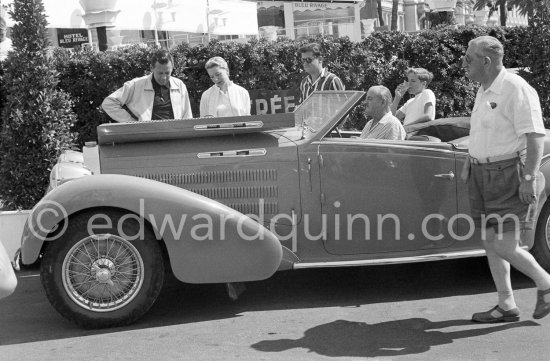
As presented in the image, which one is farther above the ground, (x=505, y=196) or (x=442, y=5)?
(x=442, y=5)

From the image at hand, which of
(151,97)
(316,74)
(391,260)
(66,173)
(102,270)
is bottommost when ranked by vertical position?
(391,260)

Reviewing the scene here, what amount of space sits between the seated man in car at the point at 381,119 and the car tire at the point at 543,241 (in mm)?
1149

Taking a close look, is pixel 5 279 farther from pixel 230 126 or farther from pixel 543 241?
pixel 543 241

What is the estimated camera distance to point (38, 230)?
501 centimetres

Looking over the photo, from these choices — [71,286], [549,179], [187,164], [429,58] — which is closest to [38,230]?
[71,286]

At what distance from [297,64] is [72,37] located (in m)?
7.31

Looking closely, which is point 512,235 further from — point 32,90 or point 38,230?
point 32,90

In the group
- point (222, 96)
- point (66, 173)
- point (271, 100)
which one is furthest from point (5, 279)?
point (271, 100)

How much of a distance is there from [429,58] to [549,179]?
679 cm

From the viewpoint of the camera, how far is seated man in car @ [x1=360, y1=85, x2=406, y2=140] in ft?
19.1

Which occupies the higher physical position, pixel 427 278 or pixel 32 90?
pixel 32 90

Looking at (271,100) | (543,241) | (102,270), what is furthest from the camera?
(271,100)

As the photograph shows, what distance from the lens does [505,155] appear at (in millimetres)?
4711

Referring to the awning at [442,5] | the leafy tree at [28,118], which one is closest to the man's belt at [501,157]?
the leafy tree at [28,118]
